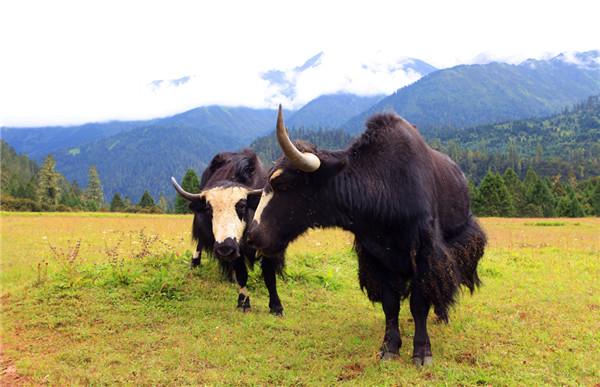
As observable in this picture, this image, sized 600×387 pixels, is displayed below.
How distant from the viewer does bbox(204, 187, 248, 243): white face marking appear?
6.86 meters

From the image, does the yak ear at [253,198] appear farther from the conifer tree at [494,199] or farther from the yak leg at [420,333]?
the conifer tree at [494,199]

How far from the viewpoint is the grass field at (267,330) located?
5301 millimetres

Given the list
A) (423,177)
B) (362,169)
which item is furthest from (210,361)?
(423,177)

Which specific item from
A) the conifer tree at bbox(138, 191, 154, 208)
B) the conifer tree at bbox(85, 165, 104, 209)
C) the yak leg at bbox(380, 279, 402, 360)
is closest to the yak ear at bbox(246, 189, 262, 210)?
the yak leg at bbox(380, 279, 402, 360)

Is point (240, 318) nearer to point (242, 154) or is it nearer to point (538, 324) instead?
point (242, 154)

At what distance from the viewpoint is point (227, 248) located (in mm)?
6613

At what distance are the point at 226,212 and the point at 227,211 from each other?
0.03 metres

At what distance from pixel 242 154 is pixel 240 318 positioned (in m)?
3.09

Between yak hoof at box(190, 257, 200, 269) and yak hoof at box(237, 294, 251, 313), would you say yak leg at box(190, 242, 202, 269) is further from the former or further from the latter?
yak hoof at box(237, 294, 251, 313)

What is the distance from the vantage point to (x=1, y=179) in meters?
74.7

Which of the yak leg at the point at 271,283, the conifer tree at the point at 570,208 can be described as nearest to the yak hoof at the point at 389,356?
the yak leg at the point at 271,283

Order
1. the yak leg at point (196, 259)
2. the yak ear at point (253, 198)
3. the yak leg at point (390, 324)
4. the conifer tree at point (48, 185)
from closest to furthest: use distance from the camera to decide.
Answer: the yak leg at point (390, 324) → the yak ear at point (253, 198) → the yak leg at point (196, 259) → the conifer tree at point (48, 185)

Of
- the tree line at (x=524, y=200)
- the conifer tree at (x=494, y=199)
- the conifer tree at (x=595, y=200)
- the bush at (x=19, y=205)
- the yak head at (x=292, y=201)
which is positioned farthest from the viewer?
the conifer tree at (x=595, y=200)

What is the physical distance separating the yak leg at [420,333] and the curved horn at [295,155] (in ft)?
6.69
